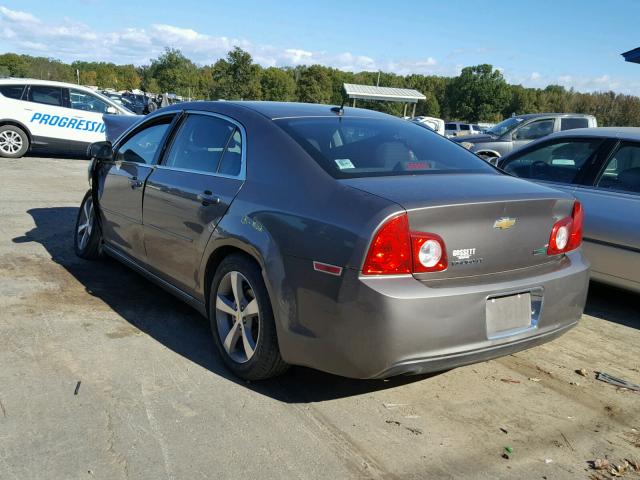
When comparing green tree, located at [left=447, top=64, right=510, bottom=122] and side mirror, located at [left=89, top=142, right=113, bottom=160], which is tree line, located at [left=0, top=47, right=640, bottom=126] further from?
side mirror, located at [left=89, top=142, right=113, bottom=160]

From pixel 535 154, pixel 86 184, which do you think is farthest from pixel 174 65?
pixel 535 154

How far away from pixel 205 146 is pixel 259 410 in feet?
5.99

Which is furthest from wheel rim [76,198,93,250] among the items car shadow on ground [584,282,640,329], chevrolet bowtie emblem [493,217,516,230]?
car shadow on ground [584,282,640,329]

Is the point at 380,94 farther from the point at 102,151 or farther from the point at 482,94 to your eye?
the point at 482,94

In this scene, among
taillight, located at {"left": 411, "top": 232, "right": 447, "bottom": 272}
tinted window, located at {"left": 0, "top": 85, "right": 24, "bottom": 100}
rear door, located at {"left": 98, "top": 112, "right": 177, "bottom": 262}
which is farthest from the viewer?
tinted window, located at {"left": 0, "top": 85, "right": 24, "bottom": 100}

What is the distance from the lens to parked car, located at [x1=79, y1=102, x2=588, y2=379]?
→ 9.31 ft

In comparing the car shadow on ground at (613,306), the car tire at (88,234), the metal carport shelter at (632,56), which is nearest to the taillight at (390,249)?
the car shadow on ground at (613,306)

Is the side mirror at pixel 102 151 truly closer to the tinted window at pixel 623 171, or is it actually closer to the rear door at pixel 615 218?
the rear door at pixel 615 218

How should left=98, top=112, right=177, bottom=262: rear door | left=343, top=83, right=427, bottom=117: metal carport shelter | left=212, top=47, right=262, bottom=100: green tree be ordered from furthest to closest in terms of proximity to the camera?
left=212, top=47, right=262, bottom=100: green tree → left=343, top=83, right=427, bottom=117: metal carport shelter → left=98, top=112, right=177, bottom=262: rear door

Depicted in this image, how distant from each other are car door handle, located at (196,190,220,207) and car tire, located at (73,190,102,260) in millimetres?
2169

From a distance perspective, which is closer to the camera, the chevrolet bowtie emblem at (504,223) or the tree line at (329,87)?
the chevrolet bowtie emblem at (504,223)

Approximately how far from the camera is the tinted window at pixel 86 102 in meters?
13.8

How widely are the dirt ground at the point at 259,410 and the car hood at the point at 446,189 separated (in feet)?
3.81

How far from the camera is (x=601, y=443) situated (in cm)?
307
